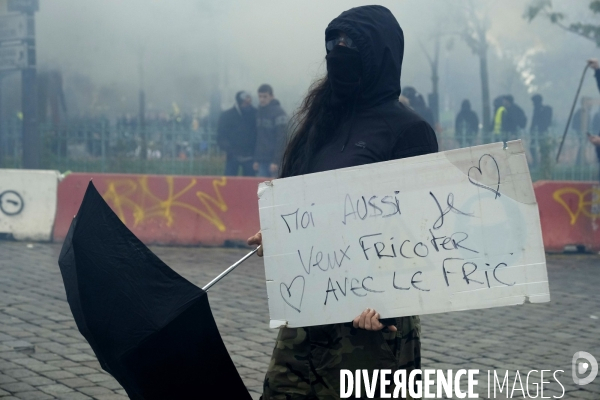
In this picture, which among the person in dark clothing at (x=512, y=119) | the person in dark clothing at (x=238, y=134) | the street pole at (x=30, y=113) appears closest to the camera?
the street pole at (x=30, y=113)

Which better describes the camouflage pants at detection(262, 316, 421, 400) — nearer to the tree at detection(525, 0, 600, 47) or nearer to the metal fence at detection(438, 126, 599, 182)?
the metal fence at detection(438, 126, 599, 182)

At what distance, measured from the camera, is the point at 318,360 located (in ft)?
8.20

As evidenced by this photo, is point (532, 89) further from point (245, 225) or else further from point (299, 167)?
point (299, 167)

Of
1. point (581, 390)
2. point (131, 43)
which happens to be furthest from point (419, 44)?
point (581, 390)

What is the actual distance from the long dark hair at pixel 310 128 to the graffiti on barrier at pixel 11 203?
7450 millimetres

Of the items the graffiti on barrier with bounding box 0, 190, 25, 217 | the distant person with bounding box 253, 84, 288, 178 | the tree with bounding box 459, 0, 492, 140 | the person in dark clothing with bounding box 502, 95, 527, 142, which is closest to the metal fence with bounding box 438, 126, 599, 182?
the person in dark clothing with bounding box 502, 95, 527, 142

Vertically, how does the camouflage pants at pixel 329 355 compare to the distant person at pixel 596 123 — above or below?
below

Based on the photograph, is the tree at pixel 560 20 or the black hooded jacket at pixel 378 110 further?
the tree at pixel 560 20

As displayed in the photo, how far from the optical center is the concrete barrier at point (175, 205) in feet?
31.8

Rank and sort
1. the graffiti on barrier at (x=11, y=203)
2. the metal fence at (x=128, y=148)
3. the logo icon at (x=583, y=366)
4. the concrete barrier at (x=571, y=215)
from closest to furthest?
the logo icon at (x=583, y=366), the graffiti on barrier at (x=11, y=203), the concrete barrier at (x=571, y=215), the metal fence at (x=128, y=148)

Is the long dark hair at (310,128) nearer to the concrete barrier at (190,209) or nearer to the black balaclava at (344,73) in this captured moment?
the black balaclava at (344,73)

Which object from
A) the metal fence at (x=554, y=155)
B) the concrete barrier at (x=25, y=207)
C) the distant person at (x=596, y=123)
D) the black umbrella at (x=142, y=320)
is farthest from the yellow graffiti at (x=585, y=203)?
the black umbrella at (x=142, y=320)

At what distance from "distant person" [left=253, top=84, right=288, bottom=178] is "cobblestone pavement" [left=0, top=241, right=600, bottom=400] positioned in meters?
3.55

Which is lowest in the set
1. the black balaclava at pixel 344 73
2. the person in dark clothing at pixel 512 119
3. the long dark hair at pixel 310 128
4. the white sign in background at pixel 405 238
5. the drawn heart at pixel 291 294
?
the drawn heart at pixel 291 294
